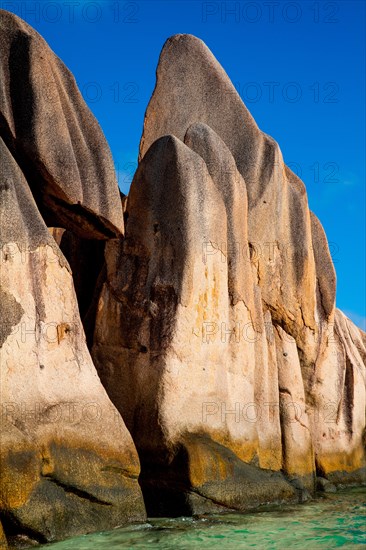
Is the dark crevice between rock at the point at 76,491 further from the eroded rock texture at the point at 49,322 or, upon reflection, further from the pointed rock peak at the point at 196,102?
the pointed rock peak at the point at 196,102

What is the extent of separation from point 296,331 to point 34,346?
5.43 meters

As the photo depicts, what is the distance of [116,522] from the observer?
7.09m

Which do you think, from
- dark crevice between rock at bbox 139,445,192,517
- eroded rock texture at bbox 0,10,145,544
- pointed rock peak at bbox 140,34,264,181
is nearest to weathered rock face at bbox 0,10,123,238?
eroded rock texture at bbox 0,10,145,544

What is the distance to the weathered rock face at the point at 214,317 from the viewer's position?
860 cm

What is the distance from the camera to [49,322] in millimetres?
7273

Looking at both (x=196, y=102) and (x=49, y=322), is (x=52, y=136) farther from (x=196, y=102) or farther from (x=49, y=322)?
(x=196, y=102)

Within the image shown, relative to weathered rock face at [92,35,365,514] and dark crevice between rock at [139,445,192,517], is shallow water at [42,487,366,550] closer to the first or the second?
dark crevice between rock at [139,445,192,517]

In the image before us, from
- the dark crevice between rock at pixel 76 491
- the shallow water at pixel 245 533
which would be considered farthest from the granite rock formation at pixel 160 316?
the shallow water at pixel 245 533

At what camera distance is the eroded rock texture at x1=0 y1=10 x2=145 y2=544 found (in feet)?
21.7

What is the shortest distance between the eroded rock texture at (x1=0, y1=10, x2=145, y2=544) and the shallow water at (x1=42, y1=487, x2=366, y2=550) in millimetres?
254

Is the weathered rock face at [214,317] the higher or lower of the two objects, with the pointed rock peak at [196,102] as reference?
lower

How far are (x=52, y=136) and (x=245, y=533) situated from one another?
387 centimetres

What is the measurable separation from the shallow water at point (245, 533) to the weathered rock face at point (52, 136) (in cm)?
287

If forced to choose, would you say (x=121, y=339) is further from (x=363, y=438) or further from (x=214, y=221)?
(x=363, y=438)
